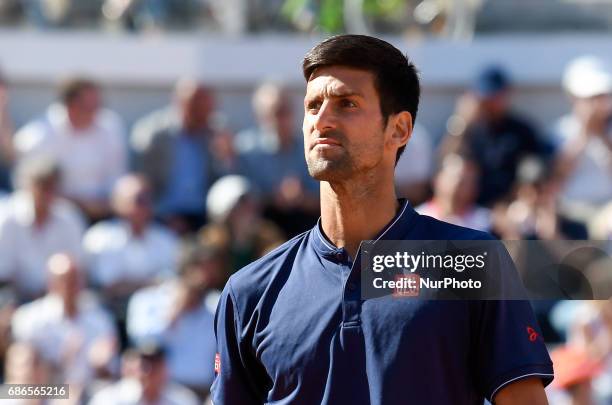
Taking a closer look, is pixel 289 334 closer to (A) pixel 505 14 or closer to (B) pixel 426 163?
(B) pixel 426 163

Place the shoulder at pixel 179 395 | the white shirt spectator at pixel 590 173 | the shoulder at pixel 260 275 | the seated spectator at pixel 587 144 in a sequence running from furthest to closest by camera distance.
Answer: the white shirt spectator at pixel 590 173
the seated spectator at pixel 587 144
the shoulder at pixel 179 395
the shoulder at pixel 260 275

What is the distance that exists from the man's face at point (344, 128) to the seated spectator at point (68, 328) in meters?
4.72

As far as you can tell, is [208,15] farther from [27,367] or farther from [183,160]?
[27,367]

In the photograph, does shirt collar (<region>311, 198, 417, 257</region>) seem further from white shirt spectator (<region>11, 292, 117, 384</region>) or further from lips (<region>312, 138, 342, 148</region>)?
white shirt spectator (<region>11, 292, 117, 384</region>)

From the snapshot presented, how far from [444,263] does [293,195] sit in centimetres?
551

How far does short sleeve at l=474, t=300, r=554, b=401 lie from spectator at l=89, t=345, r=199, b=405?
13.8 feet

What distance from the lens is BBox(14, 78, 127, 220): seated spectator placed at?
9023mm

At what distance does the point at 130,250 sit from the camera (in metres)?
8.52

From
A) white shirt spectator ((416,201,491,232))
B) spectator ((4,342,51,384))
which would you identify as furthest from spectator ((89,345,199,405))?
white shirt spectator ((416,201,491,232))

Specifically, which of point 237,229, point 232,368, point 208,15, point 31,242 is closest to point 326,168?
point 232,368

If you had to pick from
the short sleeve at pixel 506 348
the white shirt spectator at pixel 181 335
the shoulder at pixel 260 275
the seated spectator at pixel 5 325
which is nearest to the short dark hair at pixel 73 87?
the seated spectator at pixel 5 325

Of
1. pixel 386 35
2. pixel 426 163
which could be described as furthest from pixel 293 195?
pixel 386 35

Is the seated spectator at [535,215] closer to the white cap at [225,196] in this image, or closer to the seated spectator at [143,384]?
the white cap at [225,196]

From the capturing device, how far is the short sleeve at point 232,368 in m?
3.38
